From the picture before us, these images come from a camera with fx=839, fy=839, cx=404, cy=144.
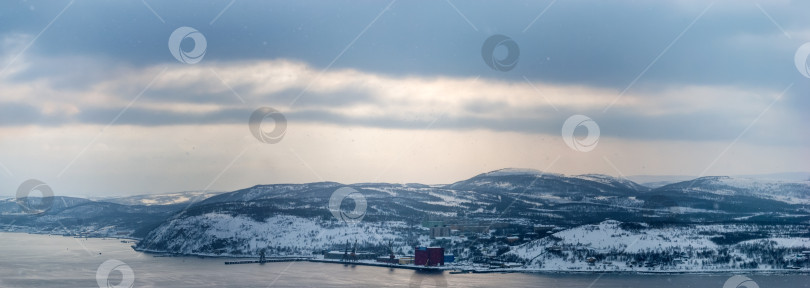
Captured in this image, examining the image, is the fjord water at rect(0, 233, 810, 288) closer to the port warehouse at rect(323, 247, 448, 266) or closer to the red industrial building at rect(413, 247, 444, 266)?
the red industrial building at rect(413, 247, 444, 266)

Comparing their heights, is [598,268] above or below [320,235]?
below

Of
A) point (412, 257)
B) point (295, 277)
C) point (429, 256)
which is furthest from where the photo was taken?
point (412, 257)

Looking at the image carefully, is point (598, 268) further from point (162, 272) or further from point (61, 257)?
point (61, 257)

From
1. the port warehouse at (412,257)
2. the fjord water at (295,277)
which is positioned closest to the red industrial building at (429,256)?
the port warehouse at (412,257)

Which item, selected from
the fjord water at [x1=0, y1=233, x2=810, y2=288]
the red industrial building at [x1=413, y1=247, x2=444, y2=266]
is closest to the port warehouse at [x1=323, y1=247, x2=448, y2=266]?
the red industrial building at [x1=413, y1=247, x2=444, y2=266]

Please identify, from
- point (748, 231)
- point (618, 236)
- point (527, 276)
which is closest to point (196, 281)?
point (527, 276)

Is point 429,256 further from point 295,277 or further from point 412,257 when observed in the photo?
point 295,277

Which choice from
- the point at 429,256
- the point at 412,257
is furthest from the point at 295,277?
the point at 412,257
